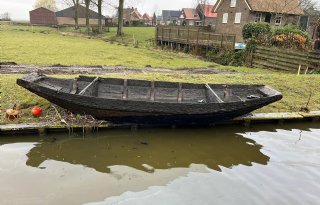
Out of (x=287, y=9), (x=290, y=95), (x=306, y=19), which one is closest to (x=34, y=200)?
(x=290, y=95)

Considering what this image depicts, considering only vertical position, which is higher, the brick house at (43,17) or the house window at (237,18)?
the house window at (237,18)

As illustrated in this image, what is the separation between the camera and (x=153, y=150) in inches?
313

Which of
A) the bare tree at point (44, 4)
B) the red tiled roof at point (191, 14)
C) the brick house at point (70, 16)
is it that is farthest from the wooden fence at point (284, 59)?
the bare tree at point (44, 4)

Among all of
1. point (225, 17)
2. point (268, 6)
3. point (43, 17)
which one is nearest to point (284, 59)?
point (268, 6)

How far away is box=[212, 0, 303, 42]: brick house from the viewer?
37125 millimetres

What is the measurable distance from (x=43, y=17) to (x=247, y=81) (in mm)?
70007

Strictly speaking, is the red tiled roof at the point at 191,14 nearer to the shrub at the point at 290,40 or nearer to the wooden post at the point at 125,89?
the shrub at the point at 290,40

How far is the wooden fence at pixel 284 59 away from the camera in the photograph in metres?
18.7

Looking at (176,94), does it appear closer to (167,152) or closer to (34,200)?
A: (167,152)

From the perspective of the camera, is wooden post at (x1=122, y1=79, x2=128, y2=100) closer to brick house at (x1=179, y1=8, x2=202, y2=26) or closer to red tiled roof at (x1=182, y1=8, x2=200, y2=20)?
brick house at (x1=179, y1=8, x2=202, y2=26)

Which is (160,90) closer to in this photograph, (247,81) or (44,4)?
(247,81)

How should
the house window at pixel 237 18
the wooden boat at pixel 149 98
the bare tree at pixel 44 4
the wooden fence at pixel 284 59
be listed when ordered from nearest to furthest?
the wooden boat at pixel 149 98 → the wooden fence at pixel 284 59 → the house window at pixel 237 18 → the bare tree at pixel 44 4

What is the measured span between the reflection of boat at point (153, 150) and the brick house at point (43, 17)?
72.2 meters

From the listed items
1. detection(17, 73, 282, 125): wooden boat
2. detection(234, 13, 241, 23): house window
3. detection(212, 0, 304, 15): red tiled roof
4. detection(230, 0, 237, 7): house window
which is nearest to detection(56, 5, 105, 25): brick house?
detection(230, 0, 237, 7): house window
